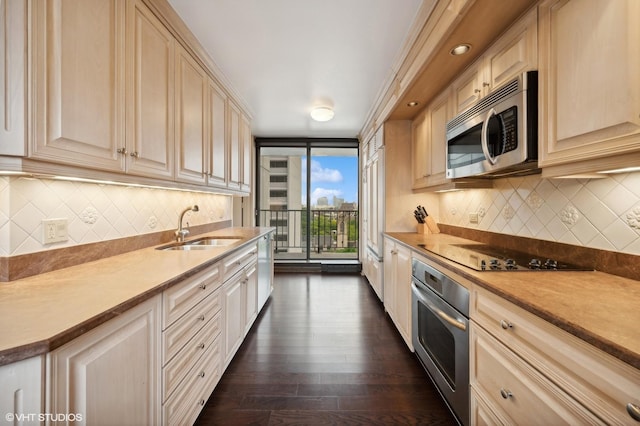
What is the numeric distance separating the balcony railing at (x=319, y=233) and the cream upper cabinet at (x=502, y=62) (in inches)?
168

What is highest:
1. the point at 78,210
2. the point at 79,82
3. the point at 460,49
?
the point at 460,49

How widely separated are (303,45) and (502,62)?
148 centimetres

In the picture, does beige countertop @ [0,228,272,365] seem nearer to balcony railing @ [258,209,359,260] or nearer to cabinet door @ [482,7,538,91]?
cabinet door @ [482,7,538,91]

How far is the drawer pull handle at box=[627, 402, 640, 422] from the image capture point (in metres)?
0.61

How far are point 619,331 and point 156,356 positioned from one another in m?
1.53

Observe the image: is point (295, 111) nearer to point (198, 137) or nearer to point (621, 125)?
point (198, 137)

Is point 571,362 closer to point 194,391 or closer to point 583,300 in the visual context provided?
point 583,300

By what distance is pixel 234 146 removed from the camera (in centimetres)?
303

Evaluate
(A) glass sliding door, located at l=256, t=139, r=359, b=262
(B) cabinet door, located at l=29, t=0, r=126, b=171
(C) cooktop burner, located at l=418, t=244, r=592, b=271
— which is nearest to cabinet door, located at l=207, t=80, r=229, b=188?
(B) cabinet door, located at l=29, t=0, r=126, b=171

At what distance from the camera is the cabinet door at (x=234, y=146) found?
2.90 metres

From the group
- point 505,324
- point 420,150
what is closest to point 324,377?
point 505,324

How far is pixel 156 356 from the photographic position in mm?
1075

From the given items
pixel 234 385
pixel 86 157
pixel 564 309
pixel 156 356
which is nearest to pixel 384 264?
pixel 234 385

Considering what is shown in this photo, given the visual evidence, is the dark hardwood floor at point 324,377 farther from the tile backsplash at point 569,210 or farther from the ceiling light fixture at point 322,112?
the ceiling light fixture at point 322,112
